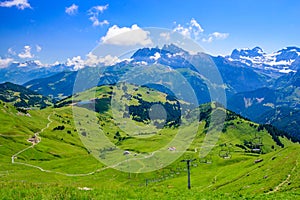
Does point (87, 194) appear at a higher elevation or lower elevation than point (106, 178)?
higher

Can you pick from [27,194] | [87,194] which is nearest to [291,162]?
[87,194]

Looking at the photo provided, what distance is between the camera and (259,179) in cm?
7575

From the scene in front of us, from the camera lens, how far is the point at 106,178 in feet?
640

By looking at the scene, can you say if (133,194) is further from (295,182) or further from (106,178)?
(106,178)

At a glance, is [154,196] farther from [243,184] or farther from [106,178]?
[106,178]

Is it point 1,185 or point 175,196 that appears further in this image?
point 175,196

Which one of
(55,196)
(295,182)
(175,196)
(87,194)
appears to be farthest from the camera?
(295,182)

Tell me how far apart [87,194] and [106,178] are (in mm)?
170774

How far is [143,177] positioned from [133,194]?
6723 inches

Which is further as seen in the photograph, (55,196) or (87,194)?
(87,194)

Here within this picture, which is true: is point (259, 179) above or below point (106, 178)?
above

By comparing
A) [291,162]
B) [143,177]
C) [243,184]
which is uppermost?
[291,162]

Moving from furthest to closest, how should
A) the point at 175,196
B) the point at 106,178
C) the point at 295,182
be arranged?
1. the point at 106,178
2. the point at 295,182
3. the point at 175,196

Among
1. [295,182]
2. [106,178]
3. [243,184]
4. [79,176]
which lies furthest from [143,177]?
[295,182]
